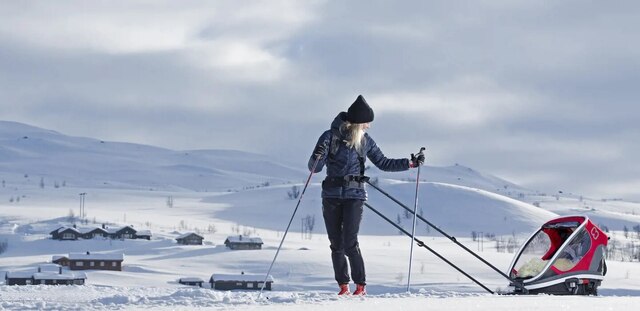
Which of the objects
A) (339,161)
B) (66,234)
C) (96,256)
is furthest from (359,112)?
(66,234)

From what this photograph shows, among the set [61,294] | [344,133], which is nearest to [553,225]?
[344,133]

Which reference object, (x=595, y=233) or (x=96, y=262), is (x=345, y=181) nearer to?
(x=595, y=233)

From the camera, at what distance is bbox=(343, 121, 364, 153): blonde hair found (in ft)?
37.8

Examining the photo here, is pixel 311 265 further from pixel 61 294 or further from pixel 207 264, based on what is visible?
pixel 61 294

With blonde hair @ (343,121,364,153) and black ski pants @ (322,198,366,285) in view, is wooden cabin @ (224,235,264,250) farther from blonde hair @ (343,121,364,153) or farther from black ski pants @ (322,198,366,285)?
blonde hair @ (343,121,364,153)

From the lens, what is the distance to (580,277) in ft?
43.9

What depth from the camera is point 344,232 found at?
37.6 feet

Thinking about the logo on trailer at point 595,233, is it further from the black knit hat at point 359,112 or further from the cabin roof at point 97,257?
the cabin roof at point 97,257

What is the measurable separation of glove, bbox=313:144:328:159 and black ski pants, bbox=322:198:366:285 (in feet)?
1.64

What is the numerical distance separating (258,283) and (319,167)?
63.8 m

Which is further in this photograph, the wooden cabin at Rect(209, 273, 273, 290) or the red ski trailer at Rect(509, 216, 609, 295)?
the wooden cabin at Rect(209, 273, 273, 290)

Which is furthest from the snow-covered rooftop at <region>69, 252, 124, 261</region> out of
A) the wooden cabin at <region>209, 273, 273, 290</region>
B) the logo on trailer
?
the logo on trailer

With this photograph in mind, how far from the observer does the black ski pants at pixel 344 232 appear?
37.4 ft

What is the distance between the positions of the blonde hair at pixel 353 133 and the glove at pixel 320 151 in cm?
26
